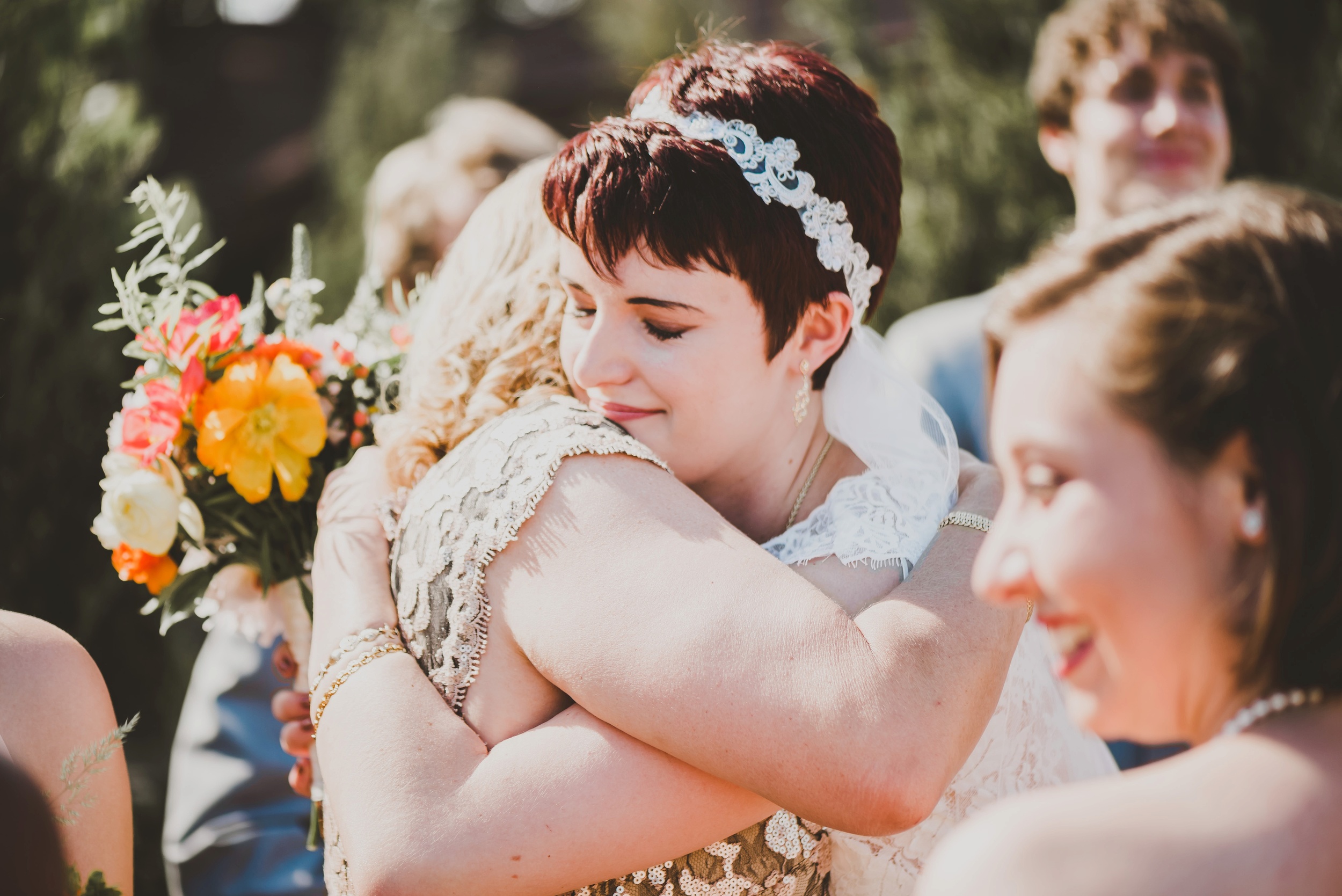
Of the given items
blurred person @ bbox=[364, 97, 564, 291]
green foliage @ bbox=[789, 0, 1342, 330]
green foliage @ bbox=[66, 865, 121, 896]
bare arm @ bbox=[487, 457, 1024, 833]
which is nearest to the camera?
green foliage @ bbox=[66, 865, 121, 896]

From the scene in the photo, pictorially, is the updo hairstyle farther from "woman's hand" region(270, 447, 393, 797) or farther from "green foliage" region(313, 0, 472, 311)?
"green foliage" region(313, 0, 472, 311)

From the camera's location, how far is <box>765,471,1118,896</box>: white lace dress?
6.21 ft

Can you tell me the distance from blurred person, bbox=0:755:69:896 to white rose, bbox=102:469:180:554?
2.86 ft

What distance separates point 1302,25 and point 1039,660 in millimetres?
4407

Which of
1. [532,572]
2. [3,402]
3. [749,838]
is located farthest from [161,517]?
[3,402]

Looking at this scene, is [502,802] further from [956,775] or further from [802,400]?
[802,400]

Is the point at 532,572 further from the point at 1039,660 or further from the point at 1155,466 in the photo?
the point at 1039,660

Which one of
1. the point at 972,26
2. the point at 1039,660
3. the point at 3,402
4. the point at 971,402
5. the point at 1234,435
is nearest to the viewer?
the point at 1234,435

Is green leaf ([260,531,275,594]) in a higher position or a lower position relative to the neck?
lower

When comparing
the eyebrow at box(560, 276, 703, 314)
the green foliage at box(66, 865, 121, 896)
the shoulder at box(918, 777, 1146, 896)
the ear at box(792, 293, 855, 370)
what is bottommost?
the green foliage at box(66, 865, 121, 896)

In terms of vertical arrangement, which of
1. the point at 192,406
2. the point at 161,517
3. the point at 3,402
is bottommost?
the point at 3,402

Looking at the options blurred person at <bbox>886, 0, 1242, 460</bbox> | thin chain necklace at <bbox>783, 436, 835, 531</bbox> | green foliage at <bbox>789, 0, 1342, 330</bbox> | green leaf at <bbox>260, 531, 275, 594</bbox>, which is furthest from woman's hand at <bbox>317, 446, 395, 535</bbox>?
green foliage at <bbox>789, 0, 1342, 330</bbox>

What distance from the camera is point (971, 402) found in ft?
14.0

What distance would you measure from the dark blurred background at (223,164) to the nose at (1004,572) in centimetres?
153
